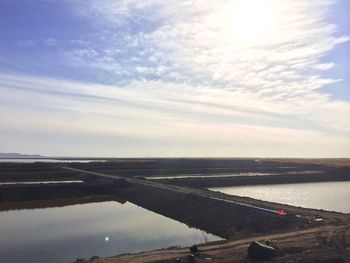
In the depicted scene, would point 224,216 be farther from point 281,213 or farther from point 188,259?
point 188,259

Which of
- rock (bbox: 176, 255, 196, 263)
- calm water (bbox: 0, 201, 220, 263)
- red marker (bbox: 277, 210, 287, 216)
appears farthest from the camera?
red marker (bbox: 277, 210, 287, 216)

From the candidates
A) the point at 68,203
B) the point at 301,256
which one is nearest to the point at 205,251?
the point at 301,256

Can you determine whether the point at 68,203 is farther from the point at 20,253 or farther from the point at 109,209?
the point at 20,253

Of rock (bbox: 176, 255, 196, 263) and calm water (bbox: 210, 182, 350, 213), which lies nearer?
rock (bbox: 176, 255, 196, 263)

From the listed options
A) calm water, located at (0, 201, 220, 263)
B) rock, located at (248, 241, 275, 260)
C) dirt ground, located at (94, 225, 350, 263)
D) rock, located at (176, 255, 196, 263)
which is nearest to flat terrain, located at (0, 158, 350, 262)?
dirt ground, located at (94, 225, 350, 263)

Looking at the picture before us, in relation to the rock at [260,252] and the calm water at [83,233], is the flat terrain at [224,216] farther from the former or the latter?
the calm water at [83,233]

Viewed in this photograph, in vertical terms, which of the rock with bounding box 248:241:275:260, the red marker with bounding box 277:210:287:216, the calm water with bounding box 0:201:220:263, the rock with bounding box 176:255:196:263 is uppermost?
the red marker with bounding box 277:210:287:216

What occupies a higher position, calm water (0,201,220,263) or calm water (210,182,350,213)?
calm water (210,182,350,213)

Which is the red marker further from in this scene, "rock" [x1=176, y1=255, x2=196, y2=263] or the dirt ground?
"rock" [x1=176, y1=255, x2=196, y2=263]
